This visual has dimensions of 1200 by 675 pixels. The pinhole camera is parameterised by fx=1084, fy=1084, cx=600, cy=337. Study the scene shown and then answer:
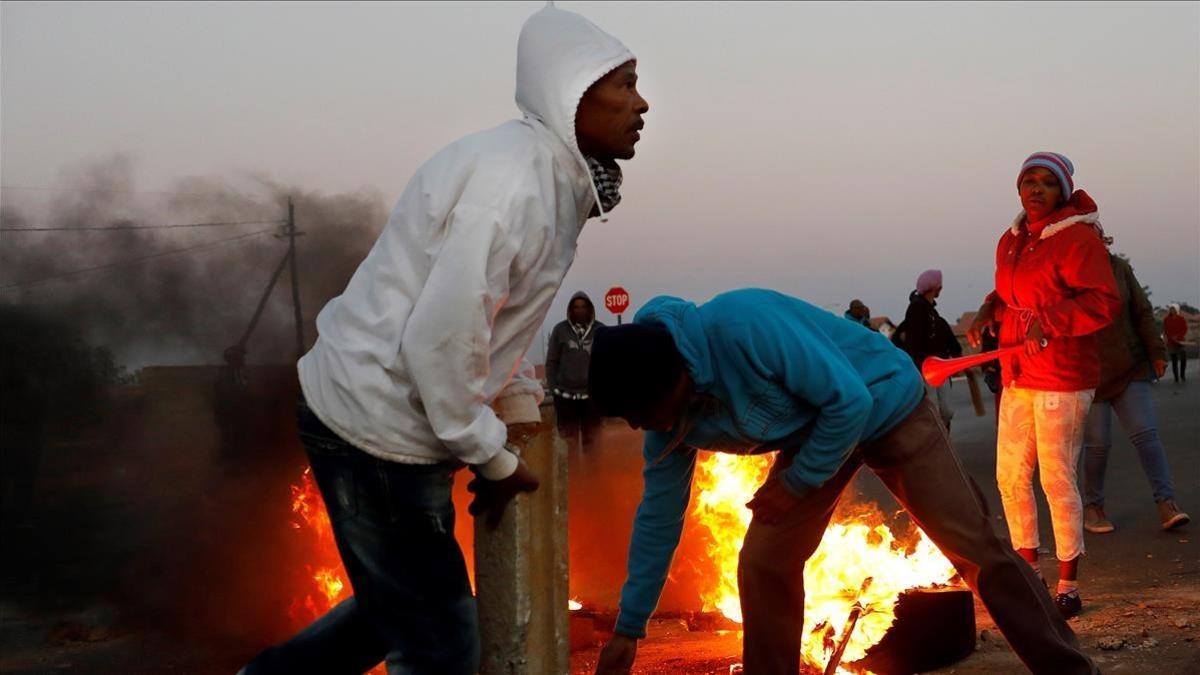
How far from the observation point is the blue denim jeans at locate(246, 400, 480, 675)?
267 centimetres

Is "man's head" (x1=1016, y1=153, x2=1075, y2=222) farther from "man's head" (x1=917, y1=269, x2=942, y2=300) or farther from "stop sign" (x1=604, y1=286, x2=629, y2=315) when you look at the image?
"stop sign" (x1=604, y1=286, x2=629, y2=315)

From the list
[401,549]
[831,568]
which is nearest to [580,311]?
[831,568]

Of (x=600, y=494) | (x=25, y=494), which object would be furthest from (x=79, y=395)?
(x=600, y=494)

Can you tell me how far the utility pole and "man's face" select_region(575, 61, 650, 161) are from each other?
8.19 metres

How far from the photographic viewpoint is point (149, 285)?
10203 mm

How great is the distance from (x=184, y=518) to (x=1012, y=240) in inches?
249

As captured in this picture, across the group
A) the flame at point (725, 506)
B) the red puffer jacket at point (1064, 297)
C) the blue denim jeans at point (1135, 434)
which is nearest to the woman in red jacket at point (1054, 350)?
the red puffer jacket at point (1064, 297)

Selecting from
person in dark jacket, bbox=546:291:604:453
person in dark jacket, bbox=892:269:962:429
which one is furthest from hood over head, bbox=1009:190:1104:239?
person in dark jacket, bbox=546:291:604:453

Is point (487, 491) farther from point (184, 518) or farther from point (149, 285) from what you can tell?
point (149, 285)

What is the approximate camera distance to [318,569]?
267 inches

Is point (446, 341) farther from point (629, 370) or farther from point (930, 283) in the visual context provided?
point (930, 283)

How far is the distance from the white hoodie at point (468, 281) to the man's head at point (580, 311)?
9.50 m

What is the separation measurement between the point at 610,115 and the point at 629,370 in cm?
70

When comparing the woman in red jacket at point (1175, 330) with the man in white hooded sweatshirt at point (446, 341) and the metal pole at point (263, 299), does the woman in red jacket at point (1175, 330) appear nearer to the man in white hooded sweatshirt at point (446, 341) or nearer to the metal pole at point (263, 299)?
the metal pole at point (263, 299)
